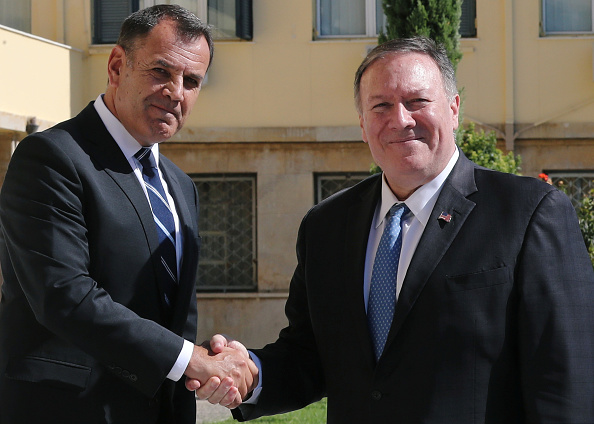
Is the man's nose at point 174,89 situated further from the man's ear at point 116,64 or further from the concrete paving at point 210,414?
the concrete paving at point 210,414

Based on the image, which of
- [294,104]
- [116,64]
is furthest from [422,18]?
[116,64]

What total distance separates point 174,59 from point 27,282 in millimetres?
1030

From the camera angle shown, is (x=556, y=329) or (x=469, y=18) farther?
(x=469, y=18)

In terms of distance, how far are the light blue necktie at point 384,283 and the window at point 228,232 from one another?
32.2 feet

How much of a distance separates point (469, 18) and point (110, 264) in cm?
1017

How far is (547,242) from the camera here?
310cm

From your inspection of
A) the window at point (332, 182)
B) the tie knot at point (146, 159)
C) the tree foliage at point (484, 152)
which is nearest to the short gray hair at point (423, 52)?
the tie knot at point (146, 159)

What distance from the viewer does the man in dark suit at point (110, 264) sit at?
3445mm

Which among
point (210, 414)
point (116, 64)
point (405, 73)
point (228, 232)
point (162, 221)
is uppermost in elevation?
point (116, 64)

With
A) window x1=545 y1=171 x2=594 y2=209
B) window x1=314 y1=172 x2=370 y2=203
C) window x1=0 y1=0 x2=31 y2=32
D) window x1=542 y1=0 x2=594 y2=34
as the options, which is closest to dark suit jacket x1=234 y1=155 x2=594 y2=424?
window x1=314 y1=172 x2=370 y2=203

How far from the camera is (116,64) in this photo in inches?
153

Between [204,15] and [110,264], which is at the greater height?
[204,15]

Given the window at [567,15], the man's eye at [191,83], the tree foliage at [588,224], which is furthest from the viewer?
the window at [567,15]

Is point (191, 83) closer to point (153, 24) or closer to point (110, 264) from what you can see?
point (153, 24)
